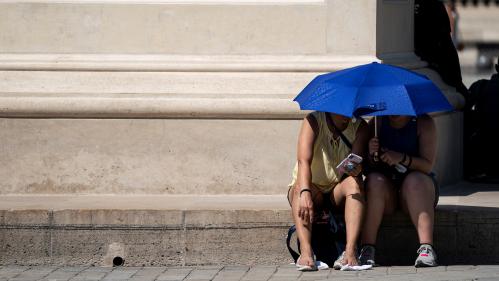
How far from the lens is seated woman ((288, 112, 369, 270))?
7.82 m

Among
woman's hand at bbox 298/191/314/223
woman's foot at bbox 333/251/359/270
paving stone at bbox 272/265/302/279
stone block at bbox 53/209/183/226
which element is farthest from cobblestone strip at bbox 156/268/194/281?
woman's foot at bbox 333/251/359/270

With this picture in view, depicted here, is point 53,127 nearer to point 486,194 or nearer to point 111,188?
point 111,188

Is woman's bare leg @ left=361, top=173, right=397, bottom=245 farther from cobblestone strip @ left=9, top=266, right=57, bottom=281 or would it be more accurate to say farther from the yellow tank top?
cobblestone strip @ left=9, top=266, right=57, bottom=281

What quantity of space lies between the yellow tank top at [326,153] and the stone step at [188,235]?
32 cm

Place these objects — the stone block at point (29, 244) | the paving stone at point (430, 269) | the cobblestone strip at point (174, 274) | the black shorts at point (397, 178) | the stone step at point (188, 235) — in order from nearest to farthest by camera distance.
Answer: the paving stone at point (430, 269)
the cobblestone strip at point (174, 274)
the black shorts at point (397, 178)
the stone step at point (188, 235)
the stone block at point (29, 244)

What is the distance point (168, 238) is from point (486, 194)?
7.62 ft

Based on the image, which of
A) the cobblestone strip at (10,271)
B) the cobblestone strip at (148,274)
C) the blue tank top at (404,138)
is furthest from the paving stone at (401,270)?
the cobblestone strip at (10,271)

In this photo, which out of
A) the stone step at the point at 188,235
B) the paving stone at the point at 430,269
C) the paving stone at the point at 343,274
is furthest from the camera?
the stone step at the point at 188,235

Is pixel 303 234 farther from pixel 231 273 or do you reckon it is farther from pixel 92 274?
pixel 92 274

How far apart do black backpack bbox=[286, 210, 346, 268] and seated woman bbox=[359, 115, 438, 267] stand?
5.4 inches

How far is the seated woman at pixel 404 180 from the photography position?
7871 mm

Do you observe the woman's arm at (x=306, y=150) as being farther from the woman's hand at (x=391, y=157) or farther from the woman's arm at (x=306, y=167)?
the woman's hand at (x=391, y=157)

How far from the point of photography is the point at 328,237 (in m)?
7.99

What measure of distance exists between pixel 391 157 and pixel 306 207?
0.58m
